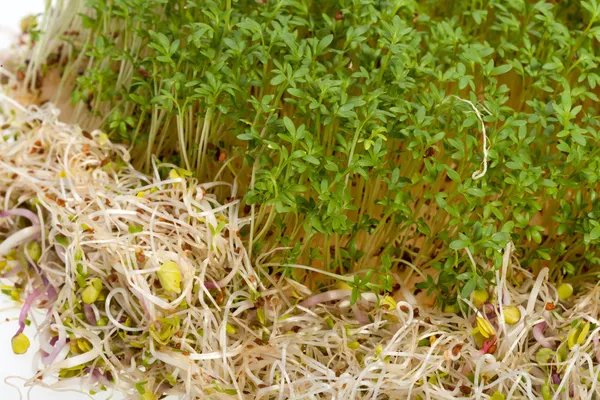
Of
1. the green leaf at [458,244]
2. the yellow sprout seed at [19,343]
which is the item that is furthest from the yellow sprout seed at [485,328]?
the yellow sprout seed at [19,343]

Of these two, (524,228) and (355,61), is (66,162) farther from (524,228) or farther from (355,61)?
(524,228)

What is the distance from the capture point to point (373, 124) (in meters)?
1.41

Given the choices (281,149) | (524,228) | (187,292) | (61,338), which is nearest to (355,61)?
(281,149)

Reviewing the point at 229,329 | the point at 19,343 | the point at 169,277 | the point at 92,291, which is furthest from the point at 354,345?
the point at 19,343

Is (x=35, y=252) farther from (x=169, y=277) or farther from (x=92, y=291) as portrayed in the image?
(x=169, y=277)

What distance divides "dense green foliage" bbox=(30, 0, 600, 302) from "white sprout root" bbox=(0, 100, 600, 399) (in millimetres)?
75

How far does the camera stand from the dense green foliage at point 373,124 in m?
1.41

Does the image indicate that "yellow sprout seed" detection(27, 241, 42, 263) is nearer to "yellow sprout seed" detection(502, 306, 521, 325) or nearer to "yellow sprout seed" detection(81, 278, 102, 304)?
"yellow sprout seed" detection(81, 278, 102, 304)

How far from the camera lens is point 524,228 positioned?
1491mm

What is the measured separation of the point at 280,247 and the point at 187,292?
0.20 metres

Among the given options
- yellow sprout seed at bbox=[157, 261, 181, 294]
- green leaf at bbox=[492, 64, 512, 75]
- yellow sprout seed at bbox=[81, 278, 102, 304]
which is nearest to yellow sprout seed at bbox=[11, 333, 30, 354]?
yellow sprout seed at bbox=[81, 278, 102, 304]

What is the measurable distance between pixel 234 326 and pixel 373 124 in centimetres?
45

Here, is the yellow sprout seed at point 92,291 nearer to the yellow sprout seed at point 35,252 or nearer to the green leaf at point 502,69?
the yellow sprout seed at point 35,252

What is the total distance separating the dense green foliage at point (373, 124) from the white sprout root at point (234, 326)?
75 mm
